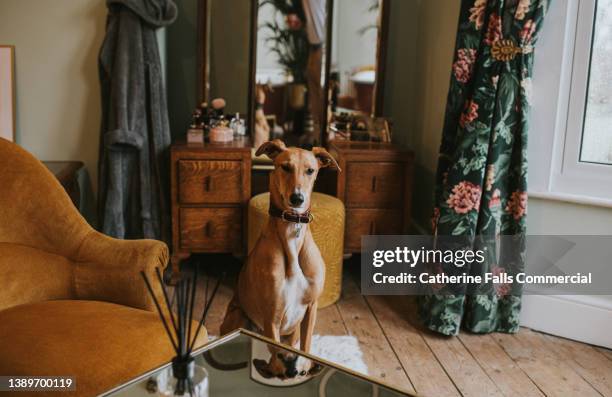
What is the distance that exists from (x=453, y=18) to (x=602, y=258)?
1295mm

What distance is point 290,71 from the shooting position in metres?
3.28

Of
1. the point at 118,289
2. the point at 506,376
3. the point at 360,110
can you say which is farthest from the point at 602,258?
the point at 118,289

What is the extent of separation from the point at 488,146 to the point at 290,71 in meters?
1.19

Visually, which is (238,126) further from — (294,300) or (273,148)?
(294,300)

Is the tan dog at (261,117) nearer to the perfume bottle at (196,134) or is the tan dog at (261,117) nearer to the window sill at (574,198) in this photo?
the perfume bottle at (196,134)

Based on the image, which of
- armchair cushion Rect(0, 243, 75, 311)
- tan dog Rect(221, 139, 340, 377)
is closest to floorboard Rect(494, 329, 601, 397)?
tan dog Rect(221, 139, 340, 377)

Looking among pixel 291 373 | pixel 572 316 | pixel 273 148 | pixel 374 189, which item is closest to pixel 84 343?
pixel 291 373

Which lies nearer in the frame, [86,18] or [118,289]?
[118,289]

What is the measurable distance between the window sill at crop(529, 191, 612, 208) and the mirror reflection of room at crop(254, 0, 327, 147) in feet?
3.97

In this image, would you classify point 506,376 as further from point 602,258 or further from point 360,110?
point 360,110

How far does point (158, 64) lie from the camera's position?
9.75 ft

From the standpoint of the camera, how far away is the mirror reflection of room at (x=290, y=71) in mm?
3217

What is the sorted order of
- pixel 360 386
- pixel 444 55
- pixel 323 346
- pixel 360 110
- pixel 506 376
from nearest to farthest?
pixel 360 386 → pixel 506 376 → pixel 323 346 → pixel 444 55 → pixel 360 110

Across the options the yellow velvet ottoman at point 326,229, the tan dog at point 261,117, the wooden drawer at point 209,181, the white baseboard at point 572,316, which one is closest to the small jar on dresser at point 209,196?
the wooden drawer at point 209,181
